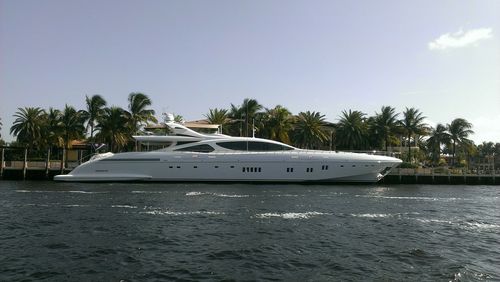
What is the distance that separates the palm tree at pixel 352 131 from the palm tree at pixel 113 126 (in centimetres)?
2890

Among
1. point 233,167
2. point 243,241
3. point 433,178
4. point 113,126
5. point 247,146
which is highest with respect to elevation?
point 113,126

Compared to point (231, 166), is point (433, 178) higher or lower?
lower

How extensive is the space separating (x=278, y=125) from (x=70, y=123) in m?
26.8

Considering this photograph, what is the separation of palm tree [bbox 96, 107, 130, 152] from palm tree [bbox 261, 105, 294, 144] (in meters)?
18.3

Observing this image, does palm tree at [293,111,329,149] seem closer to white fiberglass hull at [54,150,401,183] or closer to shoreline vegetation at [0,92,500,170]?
shoreline vegetation at [0,92,500,170]

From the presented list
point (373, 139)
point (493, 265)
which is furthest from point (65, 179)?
point (373, 139)

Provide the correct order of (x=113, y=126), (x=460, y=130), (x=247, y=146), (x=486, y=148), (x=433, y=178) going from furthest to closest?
(x=486, y=148)
(x=460, y=130)
(x=113, y=126)
(x=433, y=178)
(x=247, y=146)

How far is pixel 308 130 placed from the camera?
53.0 metres

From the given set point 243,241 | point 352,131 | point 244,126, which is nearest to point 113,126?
point 244,126

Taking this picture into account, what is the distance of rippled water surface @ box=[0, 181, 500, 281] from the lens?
9.88 m

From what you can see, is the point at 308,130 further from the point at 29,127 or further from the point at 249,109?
the point at 29,127

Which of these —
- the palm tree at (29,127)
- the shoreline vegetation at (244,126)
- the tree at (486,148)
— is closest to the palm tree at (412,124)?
the shoreline vegetation at (244,126)

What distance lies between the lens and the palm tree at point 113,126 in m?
49.0

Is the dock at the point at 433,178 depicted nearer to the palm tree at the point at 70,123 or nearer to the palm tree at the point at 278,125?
the palm tree at the point at 278,125
